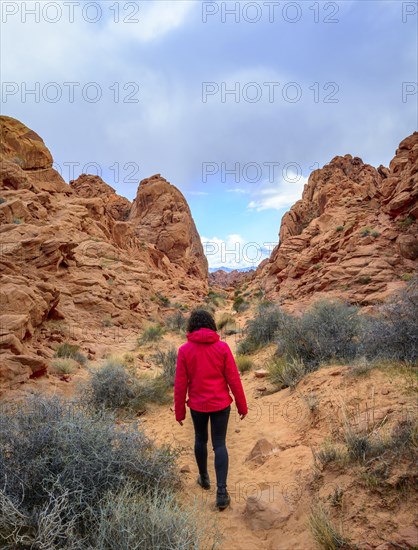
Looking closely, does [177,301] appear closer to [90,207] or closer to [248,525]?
[90,207]

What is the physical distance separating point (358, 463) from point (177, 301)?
25.9 m

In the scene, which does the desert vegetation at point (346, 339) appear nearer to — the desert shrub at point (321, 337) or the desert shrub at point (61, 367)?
the desert shrub at point (321, 337)

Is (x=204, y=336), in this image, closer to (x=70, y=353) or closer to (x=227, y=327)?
(x=70, y=353)

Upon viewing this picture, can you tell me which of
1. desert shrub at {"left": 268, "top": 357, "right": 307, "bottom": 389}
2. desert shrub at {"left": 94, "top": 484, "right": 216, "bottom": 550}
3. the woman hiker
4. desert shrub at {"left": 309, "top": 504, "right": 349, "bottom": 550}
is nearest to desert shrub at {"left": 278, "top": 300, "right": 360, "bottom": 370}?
desert shrub at {"left": 268, "top": 357, "right": 307, "bottom": 389}

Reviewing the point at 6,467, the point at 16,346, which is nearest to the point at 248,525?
the point at 6,467

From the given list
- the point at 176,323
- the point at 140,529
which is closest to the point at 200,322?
the point at 140,529

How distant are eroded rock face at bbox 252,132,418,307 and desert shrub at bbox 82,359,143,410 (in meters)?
10.5

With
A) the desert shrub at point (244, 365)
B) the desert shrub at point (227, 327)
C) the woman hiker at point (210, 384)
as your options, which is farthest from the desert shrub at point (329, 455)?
the desert shrub at point (227, 327)

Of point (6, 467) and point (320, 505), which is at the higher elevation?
point (6, 467)

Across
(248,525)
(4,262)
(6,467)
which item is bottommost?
(248,525)

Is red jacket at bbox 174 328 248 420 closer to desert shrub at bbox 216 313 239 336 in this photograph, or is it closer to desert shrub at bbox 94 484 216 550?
desert shrub at bbox 94 484 216 550

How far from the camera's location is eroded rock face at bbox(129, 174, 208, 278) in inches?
1896

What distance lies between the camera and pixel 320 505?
3094 mm

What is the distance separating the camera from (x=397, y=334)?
6.00m
